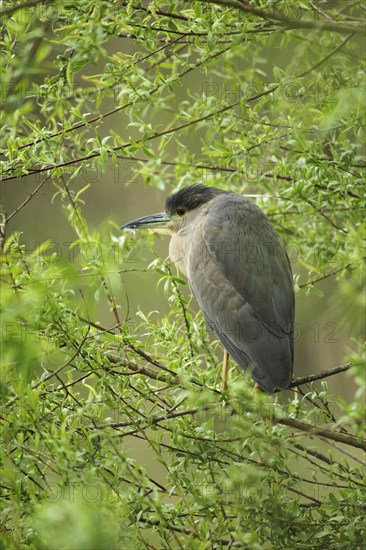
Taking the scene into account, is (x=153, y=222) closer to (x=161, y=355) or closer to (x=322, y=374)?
(x=161, y=355)

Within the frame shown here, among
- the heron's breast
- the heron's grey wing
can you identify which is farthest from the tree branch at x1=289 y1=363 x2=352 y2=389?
the heron's breast

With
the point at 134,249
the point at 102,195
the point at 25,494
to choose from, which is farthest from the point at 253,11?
the point at 102,195

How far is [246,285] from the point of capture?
2912mm

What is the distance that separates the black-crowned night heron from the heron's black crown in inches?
3.6

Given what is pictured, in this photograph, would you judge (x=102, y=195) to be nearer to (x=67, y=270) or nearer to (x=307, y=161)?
(x=307, y=161)

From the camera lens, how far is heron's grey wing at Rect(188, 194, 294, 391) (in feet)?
9.04

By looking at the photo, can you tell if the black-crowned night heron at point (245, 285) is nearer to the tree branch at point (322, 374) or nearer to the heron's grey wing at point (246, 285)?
the heron's grey wing at point (246, 285)

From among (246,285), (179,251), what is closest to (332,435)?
(246,285)

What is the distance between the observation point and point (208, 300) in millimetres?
2973

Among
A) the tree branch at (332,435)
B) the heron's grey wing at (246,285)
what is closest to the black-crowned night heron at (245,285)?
the heron's grey wing at (246,285)

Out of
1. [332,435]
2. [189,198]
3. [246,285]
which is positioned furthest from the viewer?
[189,198]

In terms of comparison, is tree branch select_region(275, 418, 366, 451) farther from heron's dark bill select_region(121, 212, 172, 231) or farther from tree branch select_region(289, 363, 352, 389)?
heron's dark bill select_region(121, 212, 172, 231)

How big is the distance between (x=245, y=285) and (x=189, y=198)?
0.62 meters

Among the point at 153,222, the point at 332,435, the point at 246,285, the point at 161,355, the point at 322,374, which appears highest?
the point at 153,222
